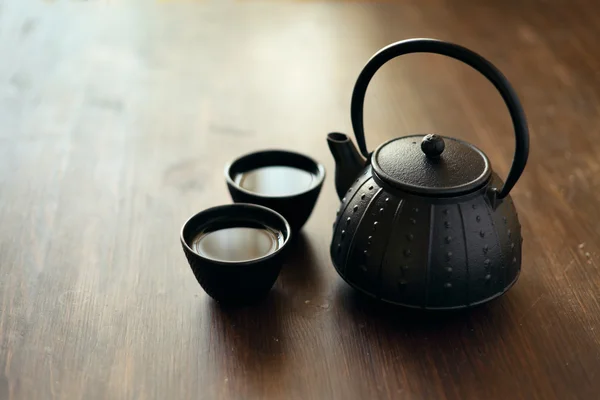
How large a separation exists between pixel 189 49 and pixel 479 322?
102cm

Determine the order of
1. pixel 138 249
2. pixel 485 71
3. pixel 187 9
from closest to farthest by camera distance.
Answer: pixel 485 71 → pixel 138 249 → pixel 187 9

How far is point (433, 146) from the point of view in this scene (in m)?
0.86

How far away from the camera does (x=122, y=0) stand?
1875 mm

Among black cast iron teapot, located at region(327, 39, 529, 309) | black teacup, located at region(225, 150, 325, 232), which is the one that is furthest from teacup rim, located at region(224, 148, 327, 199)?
black cast iron teapot, located at region(327, 39, 529, 309)

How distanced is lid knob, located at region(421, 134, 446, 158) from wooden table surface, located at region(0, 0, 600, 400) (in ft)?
0.64

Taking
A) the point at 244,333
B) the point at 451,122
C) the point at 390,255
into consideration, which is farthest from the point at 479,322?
A: the point at 451,122

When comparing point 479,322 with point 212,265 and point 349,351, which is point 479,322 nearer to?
point 349,351

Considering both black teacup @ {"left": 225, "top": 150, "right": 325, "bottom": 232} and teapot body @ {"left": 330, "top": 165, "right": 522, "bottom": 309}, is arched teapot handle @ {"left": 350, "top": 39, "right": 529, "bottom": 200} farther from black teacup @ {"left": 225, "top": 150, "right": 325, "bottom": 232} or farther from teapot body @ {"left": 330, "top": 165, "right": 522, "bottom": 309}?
black teacup @ {"left": 225, "top": 150, "right": 325, "bottom": 232}

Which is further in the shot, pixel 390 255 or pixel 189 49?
pixel 189 49

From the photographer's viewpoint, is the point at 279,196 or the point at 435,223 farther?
the point at 279,196

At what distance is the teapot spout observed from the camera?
98cm

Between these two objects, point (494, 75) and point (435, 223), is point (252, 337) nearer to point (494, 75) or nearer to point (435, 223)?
point (435, 223)

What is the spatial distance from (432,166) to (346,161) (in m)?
0.15

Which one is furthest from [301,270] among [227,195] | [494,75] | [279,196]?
[494,75]
